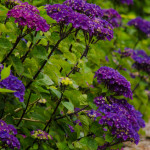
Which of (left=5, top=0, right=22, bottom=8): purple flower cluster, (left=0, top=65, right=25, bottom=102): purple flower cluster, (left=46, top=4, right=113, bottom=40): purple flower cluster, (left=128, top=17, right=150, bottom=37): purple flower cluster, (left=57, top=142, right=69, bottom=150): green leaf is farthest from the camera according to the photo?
(left=128, top=17, right=150, bottom=37): purple flower cluster

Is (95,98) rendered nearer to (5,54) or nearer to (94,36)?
A: (94,36)

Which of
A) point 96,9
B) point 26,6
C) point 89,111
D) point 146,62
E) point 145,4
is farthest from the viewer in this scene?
point 145,4

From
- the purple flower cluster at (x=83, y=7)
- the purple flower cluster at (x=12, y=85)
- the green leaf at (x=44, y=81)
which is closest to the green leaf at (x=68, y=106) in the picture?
the green leaf at (x=44, y=81)

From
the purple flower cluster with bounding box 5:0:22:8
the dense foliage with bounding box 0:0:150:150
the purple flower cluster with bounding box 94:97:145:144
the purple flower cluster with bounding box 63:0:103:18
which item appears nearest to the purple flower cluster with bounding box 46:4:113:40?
the dense foliage with bounding box 0:0:150:150

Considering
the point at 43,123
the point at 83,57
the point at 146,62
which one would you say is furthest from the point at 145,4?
the point at 43,123

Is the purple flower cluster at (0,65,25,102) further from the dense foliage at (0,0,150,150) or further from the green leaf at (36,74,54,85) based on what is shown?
the green leaf at (36,74,54,85)

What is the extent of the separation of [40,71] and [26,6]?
1.75 feet

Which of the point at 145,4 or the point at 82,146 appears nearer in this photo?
the point at 82,146

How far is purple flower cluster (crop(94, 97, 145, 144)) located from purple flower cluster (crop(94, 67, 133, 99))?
121 millimetres

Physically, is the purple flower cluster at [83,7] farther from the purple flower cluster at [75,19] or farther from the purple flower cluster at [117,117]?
the purple flower cluster at [117,117]

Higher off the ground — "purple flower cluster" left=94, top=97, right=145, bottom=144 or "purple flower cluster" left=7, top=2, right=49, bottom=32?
"purple flower cluster" left=7, top=2, right=49, bottom=32

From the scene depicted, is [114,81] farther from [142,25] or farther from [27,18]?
[142,25]

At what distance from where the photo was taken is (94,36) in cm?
280

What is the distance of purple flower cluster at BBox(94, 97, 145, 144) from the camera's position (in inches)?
97.5
